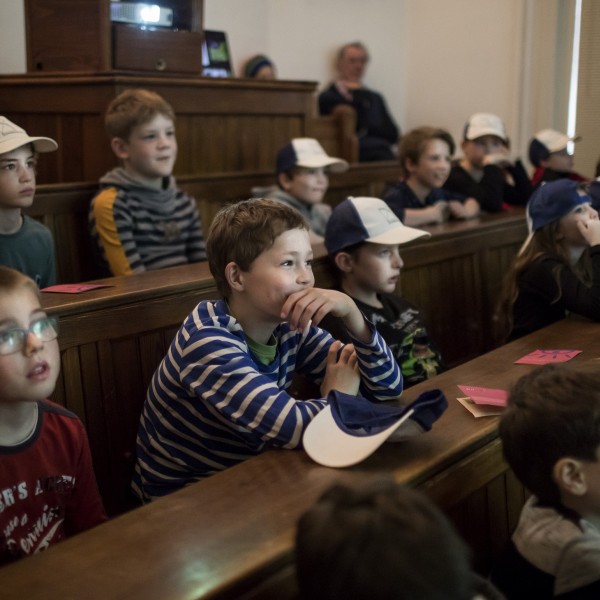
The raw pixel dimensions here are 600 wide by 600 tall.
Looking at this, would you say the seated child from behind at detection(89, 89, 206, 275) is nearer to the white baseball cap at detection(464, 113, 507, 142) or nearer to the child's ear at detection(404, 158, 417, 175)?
the child's ear at detection(404, 158, 417, 175)

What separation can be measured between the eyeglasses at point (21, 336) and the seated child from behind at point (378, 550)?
2.84ft

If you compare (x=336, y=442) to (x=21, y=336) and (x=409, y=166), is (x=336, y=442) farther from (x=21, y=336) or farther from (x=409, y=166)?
(x=409, y=166)

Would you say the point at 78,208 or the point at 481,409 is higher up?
the point at 78,208

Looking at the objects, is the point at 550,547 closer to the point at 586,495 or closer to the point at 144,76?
the point at 586,495

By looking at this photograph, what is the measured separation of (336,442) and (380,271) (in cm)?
129

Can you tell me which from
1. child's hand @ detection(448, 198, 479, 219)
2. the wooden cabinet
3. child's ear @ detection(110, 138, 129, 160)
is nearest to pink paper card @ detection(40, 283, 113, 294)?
child's ear @ detection(110, 138, 129, 160)

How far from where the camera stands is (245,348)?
2064mm

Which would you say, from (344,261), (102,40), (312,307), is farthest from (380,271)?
(102,40)

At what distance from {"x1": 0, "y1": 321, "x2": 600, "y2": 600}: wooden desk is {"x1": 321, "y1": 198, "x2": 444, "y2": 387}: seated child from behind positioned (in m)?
0.92

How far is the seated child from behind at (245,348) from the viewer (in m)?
2.05

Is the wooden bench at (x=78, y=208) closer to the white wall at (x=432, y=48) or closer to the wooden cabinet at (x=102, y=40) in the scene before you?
the wooden cabinet at (x=102, y=40)

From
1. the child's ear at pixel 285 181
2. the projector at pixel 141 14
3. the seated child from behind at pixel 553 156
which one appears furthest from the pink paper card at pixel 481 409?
the seated child from behind at pixel 553 156

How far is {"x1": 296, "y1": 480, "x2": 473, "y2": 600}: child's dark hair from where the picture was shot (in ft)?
3.33

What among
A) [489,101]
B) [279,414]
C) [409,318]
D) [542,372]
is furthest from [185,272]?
[489,101]
